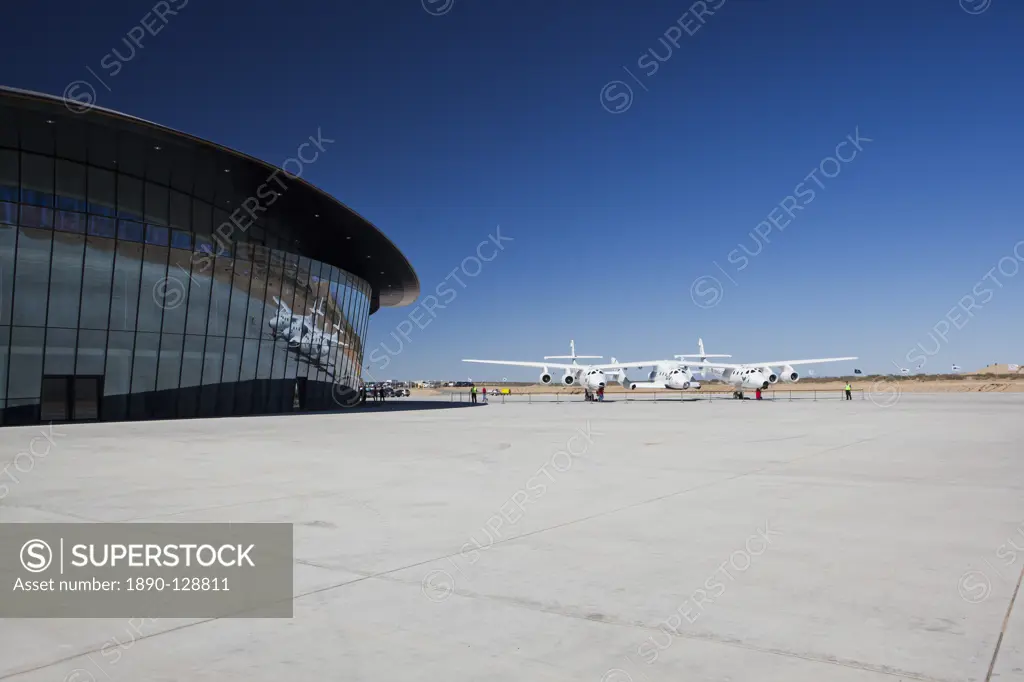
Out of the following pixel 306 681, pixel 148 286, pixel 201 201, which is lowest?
pixel 306 681

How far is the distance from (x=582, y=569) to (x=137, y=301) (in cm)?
3046

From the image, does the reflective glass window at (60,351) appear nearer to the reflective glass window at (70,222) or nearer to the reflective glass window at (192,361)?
the reflective glass window at (70,222)

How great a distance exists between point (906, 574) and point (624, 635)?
2.79 m

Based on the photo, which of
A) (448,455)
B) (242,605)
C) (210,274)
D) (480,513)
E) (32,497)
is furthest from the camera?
(210,274)

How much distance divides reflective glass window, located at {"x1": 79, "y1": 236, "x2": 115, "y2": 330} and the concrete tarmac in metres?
17.8

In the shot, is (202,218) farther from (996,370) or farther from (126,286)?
(996,370)

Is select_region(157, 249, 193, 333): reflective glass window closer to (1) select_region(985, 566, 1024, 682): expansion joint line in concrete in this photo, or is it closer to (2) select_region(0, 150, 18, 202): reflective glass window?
(2) select_region(0, 150, 18, 202): reflective glass window

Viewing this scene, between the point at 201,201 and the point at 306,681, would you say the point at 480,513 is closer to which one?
the point at 306,681

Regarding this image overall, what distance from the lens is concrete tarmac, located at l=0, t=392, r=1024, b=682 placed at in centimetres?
390

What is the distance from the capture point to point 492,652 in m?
4.03

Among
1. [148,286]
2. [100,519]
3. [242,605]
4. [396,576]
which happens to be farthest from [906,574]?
[148,286]

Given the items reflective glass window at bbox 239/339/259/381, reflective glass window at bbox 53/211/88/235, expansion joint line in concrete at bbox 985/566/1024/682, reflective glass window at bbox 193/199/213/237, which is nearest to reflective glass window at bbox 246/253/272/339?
reflective glass window at bbox 239/339/259/381

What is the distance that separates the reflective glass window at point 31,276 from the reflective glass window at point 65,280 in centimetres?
25

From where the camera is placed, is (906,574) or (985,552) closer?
(906,574)
